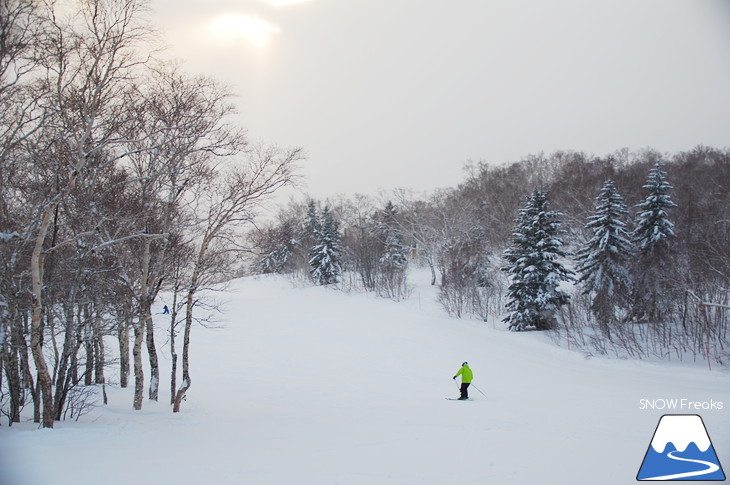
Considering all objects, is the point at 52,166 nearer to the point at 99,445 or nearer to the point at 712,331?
the point at 99,445

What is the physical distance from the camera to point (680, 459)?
6.82 m

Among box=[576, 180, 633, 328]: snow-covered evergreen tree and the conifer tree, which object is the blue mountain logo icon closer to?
box=[576, 180, 633, 328]: snow-covered evergreen tree

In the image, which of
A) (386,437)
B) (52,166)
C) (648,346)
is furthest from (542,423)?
(648,346)

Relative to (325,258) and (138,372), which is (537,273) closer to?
(138,372)

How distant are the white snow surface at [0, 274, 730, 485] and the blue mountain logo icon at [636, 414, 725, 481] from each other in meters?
0.27

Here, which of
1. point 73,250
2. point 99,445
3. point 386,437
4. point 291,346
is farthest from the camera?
point 291,346

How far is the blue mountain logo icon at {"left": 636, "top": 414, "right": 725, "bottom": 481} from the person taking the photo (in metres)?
6.34

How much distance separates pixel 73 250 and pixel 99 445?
5.80 meters

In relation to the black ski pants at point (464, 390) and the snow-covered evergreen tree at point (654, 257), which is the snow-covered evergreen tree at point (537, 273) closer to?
the snow-covered evergreen tree at point (654, 257)

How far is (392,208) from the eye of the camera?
2301 inches

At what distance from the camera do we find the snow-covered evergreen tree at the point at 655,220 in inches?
904

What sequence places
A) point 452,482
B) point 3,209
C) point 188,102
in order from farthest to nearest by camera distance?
point 188,102
point 3,209
point 452,482
